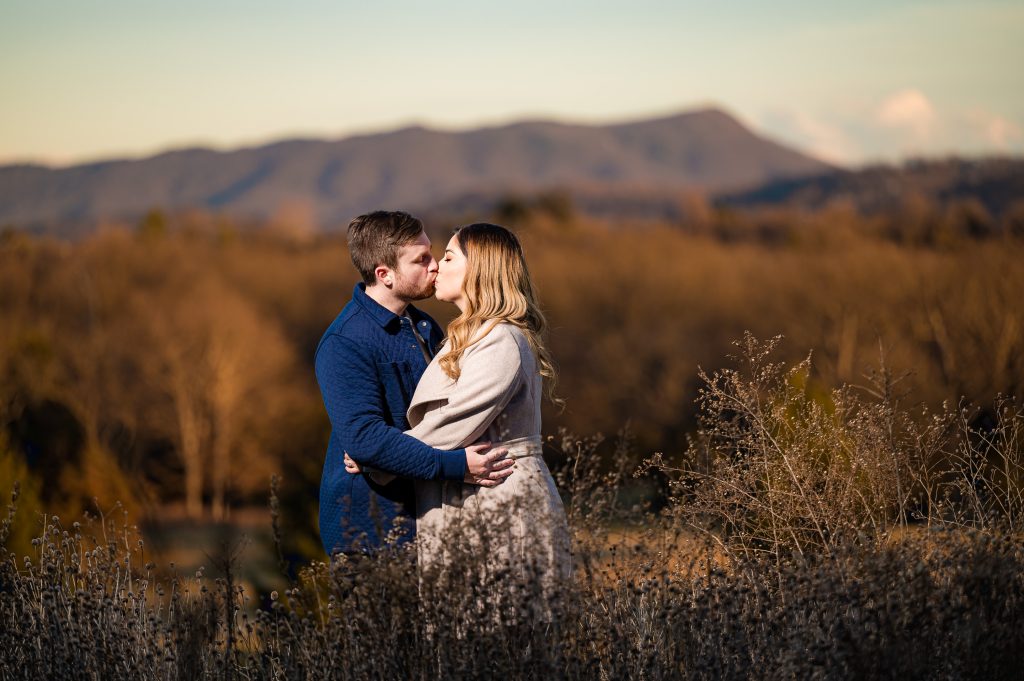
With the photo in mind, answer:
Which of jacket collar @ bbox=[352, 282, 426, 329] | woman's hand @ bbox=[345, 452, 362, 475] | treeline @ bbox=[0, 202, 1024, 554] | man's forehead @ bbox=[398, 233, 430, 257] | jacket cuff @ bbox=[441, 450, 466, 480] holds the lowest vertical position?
treeline @ bbox=[0, 202, 1024, 554]

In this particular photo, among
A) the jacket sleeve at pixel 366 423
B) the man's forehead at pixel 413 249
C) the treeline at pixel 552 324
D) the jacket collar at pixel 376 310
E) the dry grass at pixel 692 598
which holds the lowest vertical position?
→ the treeline at pixel 552 324

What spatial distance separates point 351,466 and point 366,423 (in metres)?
0.23

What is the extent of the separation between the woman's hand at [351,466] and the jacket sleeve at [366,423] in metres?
0.13

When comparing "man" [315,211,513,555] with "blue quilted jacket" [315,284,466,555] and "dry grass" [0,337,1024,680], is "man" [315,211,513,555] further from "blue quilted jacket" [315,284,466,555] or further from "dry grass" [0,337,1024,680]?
A: "dry grass" [0,337,1024,680]

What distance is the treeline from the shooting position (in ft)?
111

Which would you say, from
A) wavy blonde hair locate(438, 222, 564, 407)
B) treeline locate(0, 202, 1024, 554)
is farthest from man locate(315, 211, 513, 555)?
treeline locate(0, 202, 1024, 554)

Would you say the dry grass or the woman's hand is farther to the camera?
the woman's hand

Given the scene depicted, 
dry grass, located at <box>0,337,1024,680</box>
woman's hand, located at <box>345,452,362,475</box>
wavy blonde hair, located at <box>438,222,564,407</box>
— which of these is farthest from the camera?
woman's hand, located at <box>345,452,362,475</box>

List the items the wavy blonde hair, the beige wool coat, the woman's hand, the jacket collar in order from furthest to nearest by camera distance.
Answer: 1. the jacket collar
2. the woman's hand
3. the wavy blonde hair
4. the beige wool coat

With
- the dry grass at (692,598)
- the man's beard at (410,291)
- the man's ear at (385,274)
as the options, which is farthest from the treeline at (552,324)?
the man's ear at (385,274)

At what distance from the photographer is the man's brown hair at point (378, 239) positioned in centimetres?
388

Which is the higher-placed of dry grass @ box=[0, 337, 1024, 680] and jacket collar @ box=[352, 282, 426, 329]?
jacket collar @ box=[352, 282, 426, 329]

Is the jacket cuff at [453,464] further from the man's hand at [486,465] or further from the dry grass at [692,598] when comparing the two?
the dry grass at [692,598]

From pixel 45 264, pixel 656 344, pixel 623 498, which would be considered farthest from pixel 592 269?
pixel 623 498
